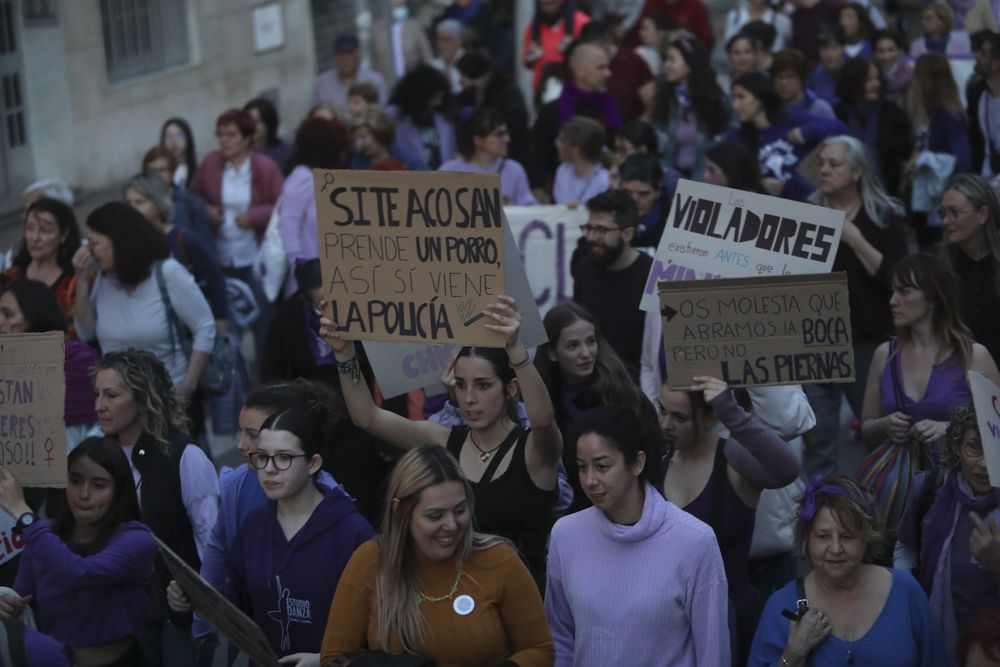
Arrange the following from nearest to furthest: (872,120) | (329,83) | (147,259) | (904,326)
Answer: (904,326), (147,259), (872,120), (329,83)

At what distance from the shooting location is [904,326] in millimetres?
6465

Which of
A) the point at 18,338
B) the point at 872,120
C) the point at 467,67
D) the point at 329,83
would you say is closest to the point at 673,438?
the point at 18,338

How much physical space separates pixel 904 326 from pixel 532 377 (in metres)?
1.87

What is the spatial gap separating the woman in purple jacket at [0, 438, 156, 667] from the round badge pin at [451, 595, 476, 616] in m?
1.33

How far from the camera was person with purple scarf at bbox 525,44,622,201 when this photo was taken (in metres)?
11.7

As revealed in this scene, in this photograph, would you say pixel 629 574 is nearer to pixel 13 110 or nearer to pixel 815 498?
pixel 815 498

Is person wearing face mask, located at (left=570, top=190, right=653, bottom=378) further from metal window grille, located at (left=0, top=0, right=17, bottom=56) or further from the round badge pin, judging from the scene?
metal window grille, located at (left=0, top=0, right=17, bottom=56)

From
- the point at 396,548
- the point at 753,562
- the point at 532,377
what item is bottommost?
the point at 753,562

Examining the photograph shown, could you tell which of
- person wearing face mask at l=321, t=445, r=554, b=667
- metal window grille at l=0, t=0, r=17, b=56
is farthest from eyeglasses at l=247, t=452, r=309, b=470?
metal window grille at l=0, t=0, r=17, b=56

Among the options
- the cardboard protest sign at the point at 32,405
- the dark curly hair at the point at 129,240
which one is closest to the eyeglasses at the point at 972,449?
the cardboard protest sign at the point at 32,405

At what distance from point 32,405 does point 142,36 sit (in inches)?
481

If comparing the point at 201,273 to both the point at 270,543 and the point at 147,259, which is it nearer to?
the point at 147,259

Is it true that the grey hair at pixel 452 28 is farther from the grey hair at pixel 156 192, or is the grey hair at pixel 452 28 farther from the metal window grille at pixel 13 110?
the grey hair at pixel 156 192

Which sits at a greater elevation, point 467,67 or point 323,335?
point 467,67
